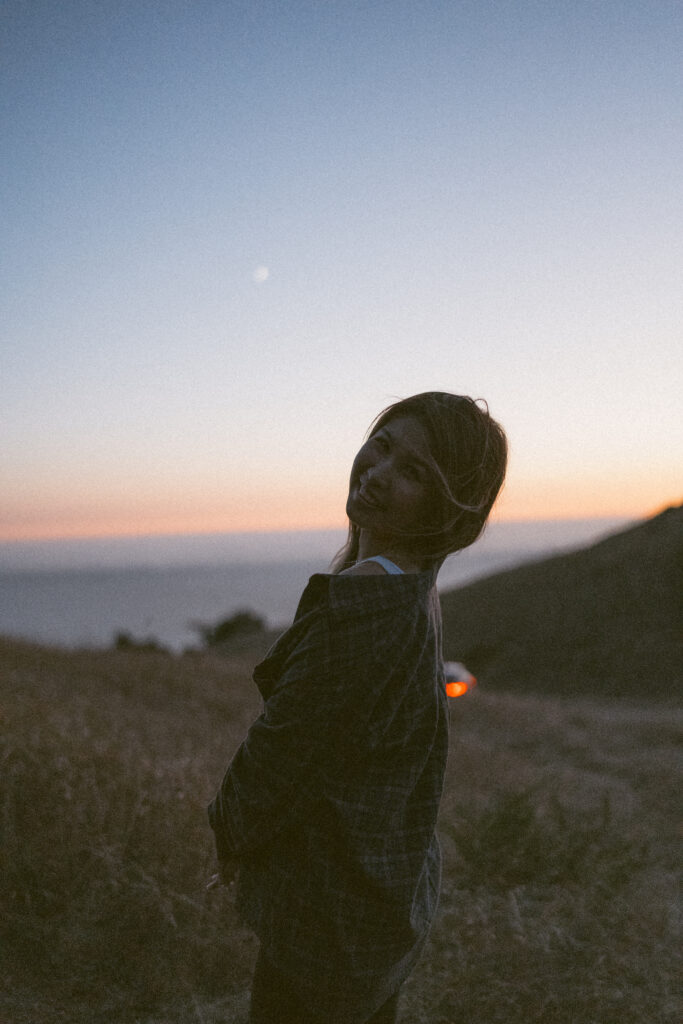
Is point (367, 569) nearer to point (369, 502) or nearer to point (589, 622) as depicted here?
point (369, 502)

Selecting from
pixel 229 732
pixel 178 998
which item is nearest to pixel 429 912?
pixel 178 998

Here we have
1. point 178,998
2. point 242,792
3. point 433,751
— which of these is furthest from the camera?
point 178,998

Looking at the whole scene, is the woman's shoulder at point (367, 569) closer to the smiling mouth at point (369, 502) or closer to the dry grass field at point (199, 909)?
the smiling mouth at point (369, 502)

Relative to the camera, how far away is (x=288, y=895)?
1.45m

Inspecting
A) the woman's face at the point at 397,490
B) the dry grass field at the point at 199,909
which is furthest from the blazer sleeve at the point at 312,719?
the dry grass field at the point at 199,909

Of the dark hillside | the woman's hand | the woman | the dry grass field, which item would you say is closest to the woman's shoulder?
→ the woman

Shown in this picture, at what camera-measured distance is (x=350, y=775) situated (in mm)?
1417

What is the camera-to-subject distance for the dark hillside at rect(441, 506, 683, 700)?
21484 mm

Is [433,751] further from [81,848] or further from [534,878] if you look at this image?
[534,878]

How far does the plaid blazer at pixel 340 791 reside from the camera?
1.39m

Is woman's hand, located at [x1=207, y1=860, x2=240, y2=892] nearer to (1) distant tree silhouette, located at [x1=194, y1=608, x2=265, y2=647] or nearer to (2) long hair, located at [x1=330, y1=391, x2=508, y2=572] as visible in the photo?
(2) long hair, located at [x1=330, y1=391, x2=508, y2=572]

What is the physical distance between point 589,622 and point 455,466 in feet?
79.7

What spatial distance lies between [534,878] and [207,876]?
1925 mm

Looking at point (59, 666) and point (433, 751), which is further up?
point (433, 751)
